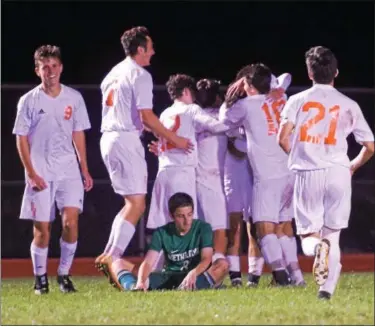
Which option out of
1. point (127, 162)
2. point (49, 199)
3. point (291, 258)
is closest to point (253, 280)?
point (291, 258)

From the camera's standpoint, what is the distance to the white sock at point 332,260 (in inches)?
440

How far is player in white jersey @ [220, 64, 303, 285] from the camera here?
13055 millimetres

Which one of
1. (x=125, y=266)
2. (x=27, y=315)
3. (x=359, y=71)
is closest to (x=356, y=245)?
(x=359, y=71)

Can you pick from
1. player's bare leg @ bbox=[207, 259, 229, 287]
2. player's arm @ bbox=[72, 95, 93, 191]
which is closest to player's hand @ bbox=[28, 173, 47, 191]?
player's arm @ bbox=[72, 95, 93, 191]

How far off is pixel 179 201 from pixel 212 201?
105 cm

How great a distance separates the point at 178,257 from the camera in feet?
41.8

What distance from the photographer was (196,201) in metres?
13.7

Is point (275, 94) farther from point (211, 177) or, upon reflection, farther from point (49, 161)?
point (49, 161)

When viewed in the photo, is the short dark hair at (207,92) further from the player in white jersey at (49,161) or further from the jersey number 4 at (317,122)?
the jersey number 4 at (317,122)

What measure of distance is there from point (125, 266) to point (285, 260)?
1625 mm

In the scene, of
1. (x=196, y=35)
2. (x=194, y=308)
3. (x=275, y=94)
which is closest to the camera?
(x=194, y=308)

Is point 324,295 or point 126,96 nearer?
point 324,295

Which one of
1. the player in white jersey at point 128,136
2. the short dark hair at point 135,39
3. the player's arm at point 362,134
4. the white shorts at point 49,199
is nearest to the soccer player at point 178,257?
the player in white jersey at point 128,136

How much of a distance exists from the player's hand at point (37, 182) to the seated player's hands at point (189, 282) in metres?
1.44
